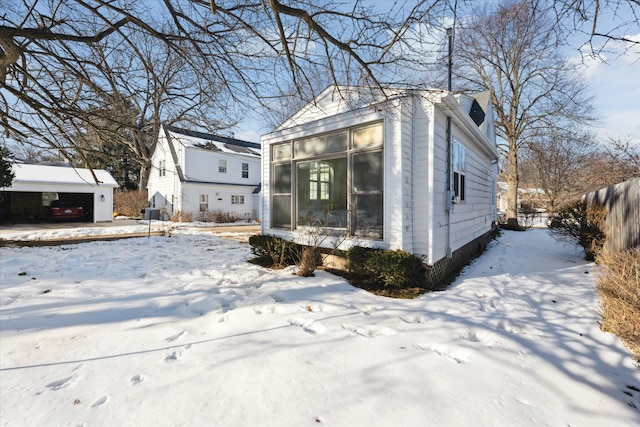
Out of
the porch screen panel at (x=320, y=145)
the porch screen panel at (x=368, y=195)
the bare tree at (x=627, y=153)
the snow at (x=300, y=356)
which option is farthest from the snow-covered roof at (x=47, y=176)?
the bare tree at (x=627, y=153)

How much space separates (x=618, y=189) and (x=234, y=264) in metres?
7.98

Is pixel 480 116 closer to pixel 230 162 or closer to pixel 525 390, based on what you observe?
pixel 525 390

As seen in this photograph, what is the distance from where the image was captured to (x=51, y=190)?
15.8 metres

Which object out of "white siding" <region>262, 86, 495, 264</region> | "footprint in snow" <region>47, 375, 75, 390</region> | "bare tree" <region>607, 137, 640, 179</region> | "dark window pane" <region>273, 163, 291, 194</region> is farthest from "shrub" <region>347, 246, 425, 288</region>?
"bare tree" <region>607, 137, 640, 179</region>

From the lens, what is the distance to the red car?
1786cm

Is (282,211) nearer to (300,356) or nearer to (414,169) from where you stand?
(414,169)

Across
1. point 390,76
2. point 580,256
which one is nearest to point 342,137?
point 390,76

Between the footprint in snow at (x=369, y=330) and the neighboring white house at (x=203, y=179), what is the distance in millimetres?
18556

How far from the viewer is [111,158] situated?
15.7 feet

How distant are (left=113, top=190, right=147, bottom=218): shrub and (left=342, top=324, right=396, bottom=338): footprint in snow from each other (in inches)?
939

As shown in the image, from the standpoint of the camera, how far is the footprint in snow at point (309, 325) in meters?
3.07

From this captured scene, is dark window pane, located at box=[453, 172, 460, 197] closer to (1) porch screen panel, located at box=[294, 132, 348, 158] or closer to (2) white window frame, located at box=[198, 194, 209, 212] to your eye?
(1) porch screen panel, located at box=[294, 132, 348, 158]

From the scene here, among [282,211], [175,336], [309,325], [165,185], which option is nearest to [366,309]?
[309,325]

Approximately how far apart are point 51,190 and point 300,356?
1978 cm
